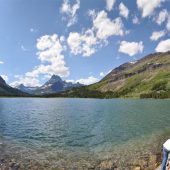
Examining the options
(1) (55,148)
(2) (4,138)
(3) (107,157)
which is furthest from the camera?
(2) (4,138)

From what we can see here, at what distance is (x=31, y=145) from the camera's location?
38188 mm

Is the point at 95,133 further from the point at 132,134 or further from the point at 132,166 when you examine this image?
the point at 132,166

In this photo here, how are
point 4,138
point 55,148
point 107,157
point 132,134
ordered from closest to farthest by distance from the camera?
point 107,157, point 55,148, point 4,138, point 132,134

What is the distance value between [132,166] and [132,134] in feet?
68.4

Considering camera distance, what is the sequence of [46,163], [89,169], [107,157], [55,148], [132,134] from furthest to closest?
[132,134]
[55,148]
[107,157]
[46,163]
[89,169]

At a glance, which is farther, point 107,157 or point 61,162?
point 107,157

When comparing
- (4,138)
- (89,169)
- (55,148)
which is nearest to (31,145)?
(55,148)

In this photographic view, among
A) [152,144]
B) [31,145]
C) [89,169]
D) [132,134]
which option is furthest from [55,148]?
[132,134]

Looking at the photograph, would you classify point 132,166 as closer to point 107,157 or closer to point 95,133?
point 107,157

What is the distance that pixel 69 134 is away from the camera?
1925 inches

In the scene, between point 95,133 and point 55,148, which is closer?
point 55,148

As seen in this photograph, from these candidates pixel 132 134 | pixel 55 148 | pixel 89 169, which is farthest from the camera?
pixel 132 134

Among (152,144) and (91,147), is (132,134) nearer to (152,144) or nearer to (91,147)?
(152,144)

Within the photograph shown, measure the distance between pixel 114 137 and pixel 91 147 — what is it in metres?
8.60
